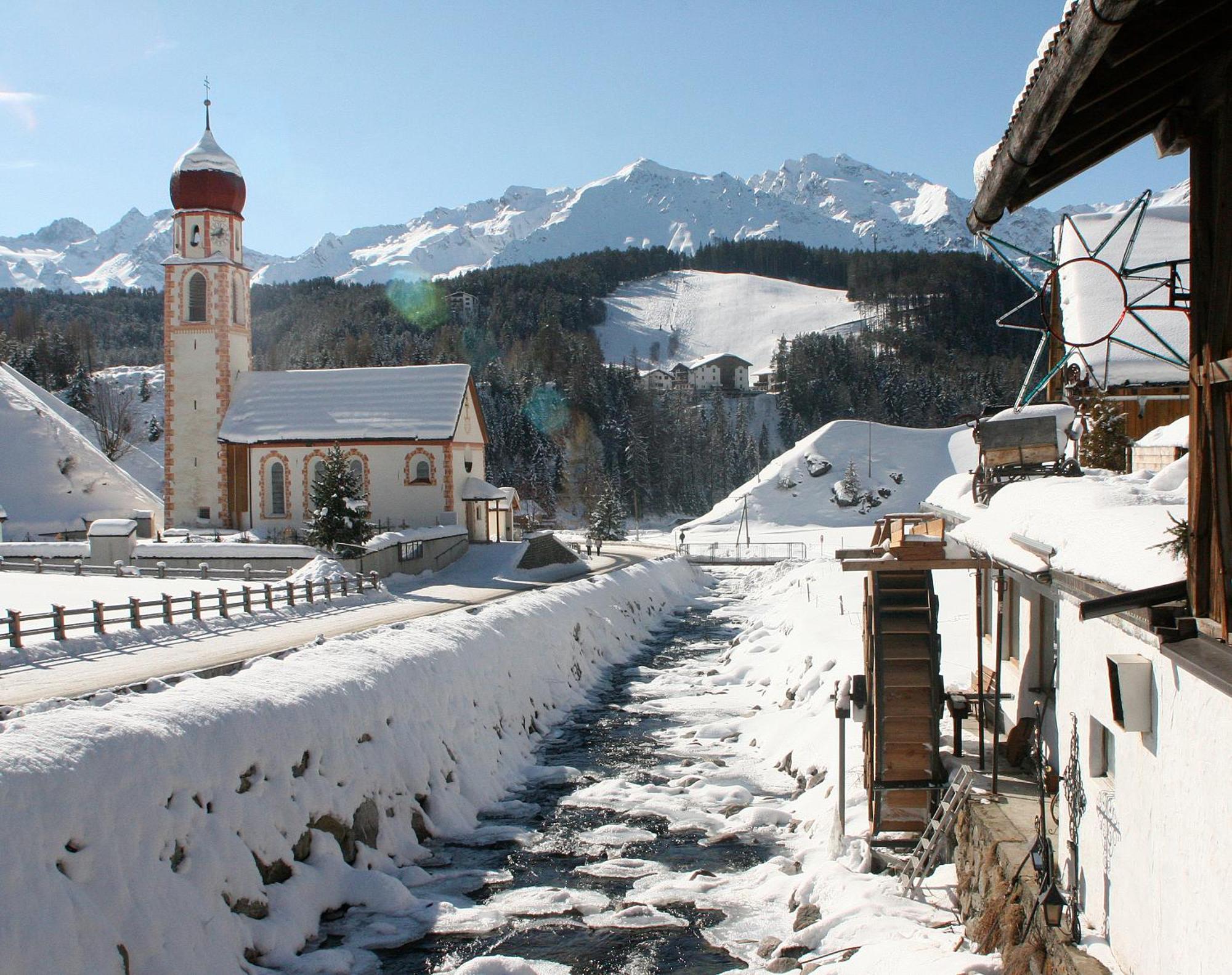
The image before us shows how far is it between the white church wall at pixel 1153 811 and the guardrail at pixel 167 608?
1775 centimetres

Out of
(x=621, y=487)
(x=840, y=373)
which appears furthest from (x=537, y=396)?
(x=840, y=373)

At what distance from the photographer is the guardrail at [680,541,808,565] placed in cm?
5612

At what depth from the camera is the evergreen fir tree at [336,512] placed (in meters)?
35.1

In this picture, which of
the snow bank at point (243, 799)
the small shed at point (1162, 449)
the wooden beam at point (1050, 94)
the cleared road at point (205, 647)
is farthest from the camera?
the cleared road at point (205, 647)

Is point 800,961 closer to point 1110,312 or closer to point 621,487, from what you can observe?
point 1110,312

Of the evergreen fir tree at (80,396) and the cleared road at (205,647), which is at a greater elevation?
the evergreen fir tree at (80,396)

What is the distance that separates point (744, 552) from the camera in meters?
60.1

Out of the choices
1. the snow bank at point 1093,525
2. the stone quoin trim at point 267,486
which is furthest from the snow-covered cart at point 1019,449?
the stone quoin trim at point 267,486

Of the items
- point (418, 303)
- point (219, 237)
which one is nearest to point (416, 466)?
point (219, 237)

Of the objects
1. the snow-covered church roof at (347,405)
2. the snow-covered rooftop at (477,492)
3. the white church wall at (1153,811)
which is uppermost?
the snow-covered church roof at (347,405)

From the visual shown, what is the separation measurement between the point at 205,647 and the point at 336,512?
1461 cm

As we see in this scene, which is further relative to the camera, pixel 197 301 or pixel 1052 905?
pixel 197 301

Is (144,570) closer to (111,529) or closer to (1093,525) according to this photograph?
(111,529)

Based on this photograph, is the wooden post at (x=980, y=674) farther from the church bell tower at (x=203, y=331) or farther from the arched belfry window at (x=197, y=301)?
the arched belfry window at (x=197, y=301)
